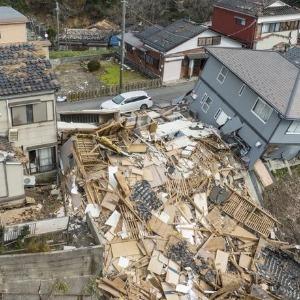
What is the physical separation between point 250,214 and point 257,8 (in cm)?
2454

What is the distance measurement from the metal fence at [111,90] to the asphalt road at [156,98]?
358mm

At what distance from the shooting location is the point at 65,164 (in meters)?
20.7

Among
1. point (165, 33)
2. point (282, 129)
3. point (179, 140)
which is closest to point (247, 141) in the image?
point (282, 129)

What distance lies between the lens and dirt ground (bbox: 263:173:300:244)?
21.2 metres

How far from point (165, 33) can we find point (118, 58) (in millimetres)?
5874

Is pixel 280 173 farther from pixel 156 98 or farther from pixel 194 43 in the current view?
pixel 194 43

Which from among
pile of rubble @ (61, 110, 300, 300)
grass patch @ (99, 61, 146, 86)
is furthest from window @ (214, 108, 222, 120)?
grass patch @ (99, 61, 146, 86)

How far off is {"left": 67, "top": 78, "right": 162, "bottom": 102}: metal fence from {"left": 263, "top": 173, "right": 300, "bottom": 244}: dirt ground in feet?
49.9

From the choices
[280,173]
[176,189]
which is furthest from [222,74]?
[176,189]

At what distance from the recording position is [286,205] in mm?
22547

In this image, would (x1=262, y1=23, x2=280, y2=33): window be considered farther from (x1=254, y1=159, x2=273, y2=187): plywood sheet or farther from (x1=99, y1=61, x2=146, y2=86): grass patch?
(x1=254, y1=159, x2=273, y2=187): plywood sheet

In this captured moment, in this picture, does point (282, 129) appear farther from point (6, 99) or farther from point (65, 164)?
point (6, 99)

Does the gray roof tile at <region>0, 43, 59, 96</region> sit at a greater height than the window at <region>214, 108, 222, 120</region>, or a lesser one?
greater

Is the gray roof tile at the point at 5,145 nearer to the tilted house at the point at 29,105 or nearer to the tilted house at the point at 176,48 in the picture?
the tilted house at the point at 29,105
